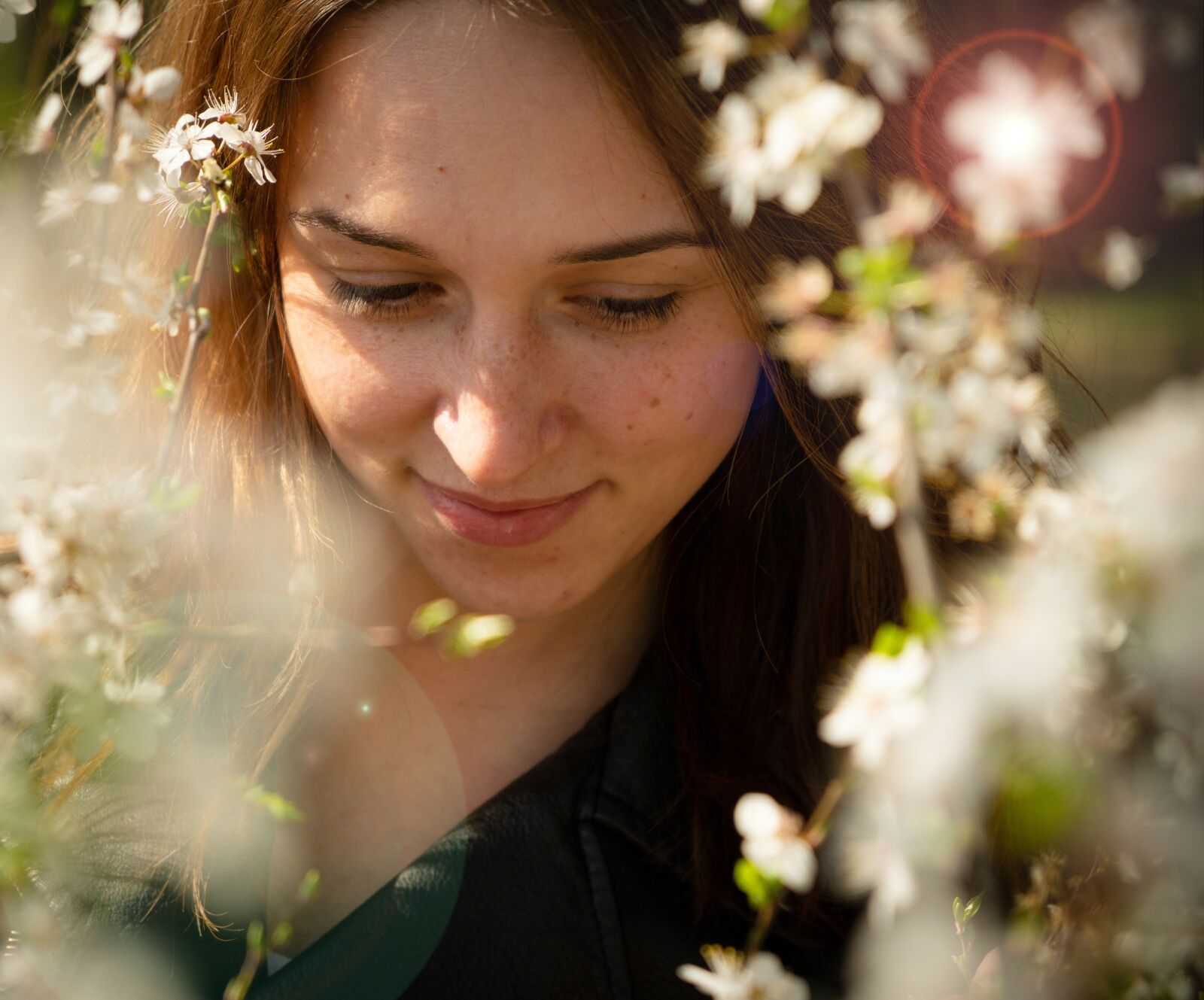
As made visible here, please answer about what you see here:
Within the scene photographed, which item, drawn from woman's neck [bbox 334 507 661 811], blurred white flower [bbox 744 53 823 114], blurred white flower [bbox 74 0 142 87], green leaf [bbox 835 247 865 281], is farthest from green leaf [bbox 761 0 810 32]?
woman's neck [bbox 334 507 661 811]

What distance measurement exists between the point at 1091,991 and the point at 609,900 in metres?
0.85

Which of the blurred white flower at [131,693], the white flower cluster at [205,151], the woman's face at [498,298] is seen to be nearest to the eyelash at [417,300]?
the woman's face at [498,298]

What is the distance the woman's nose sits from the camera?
1229mm

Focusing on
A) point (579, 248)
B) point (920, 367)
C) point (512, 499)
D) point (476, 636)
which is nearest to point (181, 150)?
point (579, 248)

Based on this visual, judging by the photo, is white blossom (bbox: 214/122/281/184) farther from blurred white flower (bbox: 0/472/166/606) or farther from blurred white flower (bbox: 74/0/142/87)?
blurred white flower (bbox: 0/472/166/606)

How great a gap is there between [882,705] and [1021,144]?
1.23 feet

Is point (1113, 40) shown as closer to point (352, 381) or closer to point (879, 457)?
point (879, 457)

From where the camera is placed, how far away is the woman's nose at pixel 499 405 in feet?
4.03

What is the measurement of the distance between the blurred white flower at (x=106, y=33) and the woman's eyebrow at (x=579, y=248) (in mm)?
350

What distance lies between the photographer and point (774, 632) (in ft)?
6.01

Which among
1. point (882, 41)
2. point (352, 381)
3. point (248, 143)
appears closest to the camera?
point (882, 41)

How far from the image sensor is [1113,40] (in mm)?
729

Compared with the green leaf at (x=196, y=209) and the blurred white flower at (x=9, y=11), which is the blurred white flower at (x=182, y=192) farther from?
the blurred white flower at (x=9, y=11)

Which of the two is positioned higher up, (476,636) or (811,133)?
(811,133)
